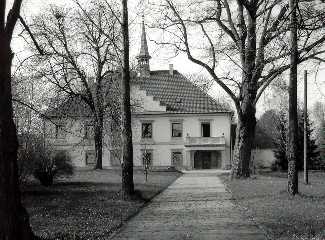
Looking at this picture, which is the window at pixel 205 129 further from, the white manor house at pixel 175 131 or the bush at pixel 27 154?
the bush at pixel 27 154

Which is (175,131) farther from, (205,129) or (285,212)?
(285,212)

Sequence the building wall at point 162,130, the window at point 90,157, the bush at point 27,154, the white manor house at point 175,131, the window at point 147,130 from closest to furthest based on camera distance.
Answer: the bush at point 27,154 < the white manor house at point 175,131 < the building wall at point 162,130 < the window at point 147,130 < the window at point 90,157

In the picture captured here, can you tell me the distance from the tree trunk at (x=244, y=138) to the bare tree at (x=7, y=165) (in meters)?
20.8

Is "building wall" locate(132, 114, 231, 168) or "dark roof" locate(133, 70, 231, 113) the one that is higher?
"dark roof" locate(133, 70, 231, 113)

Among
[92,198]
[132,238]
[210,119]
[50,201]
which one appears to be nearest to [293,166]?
[92,198]

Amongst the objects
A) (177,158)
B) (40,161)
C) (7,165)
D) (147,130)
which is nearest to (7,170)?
(7,165)

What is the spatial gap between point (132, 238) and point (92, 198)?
805cm

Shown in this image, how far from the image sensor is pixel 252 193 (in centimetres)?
1872

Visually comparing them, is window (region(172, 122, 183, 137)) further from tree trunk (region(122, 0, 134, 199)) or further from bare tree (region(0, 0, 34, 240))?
bare tree (region(0, 0, 34, 240))

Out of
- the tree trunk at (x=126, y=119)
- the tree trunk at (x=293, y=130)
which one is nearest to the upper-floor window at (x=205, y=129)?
the tree trunk at (x=293, y=130)

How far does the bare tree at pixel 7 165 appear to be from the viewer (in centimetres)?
739

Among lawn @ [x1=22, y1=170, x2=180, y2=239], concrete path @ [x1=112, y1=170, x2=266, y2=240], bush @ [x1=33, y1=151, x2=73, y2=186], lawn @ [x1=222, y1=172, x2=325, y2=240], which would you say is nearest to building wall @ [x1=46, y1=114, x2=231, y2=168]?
bush @ [x1=33, y1=151, x2=73, y2=186]

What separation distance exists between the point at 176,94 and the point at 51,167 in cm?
3301

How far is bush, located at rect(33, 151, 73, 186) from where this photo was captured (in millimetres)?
22484
